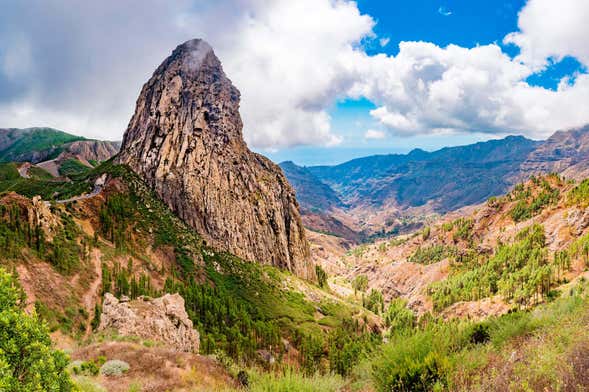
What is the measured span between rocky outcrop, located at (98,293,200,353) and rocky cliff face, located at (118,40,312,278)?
8501 centimetres

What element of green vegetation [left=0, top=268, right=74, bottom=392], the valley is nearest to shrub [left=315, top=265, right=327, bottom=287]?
the valley

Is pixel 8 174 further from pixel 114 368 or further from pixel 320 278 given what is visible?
pixel 114 368

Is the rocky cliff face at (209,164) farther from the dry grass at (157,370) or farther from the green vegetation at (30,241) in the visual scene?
the dry grass at (157,370)

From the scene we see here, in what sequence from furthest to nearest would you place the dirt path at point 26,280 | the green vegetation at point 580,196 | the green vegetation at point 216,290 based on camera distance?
the green vegetation at point 580,196 → the green vegetation at point 216,290 → the dirt path at point 26,280

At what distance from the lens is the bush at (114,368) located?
2051 cm

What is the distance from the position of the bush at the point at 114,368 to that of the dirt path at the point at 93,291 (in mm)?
36555

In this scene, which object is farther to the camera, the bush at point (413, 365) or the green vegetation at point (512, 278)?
the green vegetation at point (512, 278)

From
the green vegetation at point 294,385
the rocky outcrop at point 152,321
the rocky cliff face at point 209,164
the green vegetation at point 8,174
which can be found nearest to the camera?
the green vegetation at point 294,385

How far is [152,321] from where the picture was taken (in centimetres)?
4075

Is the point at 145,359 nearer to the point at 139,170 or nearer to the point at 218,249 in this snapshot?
the point at 218,249

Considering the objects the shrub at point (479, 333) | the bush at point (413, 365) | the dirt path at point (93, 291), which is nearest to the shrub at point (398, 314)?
the dirt path at point (93, 291)

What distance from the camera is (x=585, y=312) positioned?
51.9ft

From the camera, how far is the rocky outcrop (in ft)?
124

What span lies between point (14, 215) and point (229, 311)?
54.7 metres
